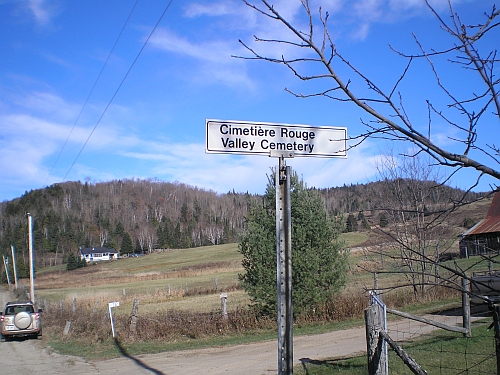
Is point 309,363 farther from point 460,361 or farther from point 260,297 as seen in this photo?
point 260,297

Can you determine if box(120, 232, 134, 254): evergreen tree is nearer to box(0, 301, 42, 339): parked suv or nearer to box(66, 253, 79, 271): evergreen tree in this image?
box(66, 253, 79, 271): evergreen tree

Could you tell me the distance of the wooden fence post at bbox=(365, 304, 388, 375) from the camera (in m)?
5.43

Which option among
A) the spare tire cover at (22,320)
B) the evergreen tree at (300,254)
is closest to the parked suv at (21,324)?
the spare tire cover at (22,320)

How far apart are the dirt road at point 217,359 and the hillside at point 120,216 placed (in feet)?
258

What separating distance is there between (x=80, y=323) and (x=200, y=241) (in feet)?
389

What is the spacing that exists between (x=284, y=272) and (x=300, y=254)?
12.6m

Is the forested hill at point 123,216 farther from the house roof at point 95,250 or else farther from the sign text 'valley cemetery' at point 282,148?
the sign text 'valley cemetery' at point 282,148

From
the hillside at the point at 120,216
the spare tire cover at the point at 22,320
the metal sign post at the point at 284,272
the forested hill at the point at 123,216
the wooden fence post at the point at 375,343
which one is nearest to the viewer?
the metal sign post at the point at 284,272

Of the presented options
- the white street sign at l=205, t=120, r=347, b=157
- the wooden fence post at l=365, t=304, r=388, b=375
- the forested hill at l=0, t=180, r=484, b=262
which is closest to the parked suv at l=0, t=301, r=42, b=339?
the wooden fence post at l=365, t=304, r=388, b=375

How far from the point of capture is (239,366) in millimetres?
11117

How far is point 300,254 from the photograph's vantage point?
16.2 m

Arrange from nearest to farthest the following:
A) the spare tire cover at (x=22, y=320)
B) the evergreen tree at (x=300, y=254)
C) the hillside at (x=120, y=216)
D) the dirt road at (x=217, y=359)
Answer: the dirt road at (x=217, y=359) → the evergreen tree at (x=300, y=254) → the spare tire cover at (x=22, y=320) → the hillside at (x=120, y=216)

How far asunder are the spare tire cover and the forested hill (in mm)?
72963

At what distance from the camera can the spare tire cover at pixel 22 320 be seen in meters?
19.5
